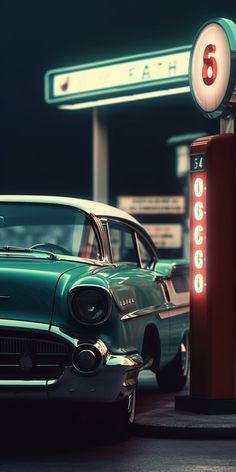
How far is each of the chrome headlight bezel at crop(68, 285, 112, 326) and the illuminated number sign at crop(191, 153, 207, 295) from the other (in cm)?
152

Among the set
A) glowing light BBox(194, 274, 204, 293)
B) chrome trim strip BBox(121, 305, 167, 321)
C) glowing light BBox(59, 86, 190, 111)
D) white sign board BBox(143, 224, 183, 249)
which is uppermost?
glowing light BBox(59, 86, 190, 111)

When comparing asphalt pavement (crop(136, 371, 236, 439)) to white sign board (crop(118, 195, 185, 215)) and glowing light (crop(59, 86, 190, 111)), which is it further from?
white sign board (crop(118, 195, 185, 215))

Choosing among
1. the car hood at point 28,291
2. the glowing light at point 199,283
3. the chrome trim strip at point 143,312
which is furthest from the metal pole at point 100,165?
the car hood at point 28,291

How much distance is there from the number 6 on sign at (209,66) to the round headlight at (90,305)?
231cm

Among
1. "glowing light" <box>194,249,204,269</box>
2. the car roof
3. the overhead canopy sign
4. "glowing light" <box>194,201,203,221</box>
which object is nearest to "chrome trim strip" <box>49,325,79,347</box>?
the car roof

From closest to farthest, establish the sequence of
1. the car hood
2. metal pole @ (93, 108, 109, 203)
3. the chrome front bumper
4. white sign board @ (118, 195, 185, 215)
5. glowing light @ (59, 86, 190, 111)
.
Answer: the chrome front bumper, the car hood, glowing light @ (59, 86, 190, 111), metal pole @ (93, 108, 109, 203), white sign board @ (118, 195, 185, 215)

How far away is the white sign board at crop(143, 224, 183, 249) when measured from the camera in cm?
3025

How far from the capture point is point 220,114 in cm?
887

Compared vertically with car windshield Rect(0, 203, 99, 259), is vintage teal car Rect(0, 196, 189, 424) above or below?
below

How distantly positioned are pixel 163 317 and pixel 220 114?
1.66m

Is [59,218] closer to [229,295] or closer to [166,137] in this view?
[229,295]

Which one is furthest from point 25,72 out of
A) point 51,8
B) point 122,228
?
point 122,228

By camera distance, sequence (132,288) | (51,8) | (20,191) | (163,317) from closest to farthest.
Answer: (132,288), (163,317), (51,8), (20,191)

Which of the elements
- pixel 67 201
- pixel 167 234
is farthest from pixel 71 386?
pixel 167 234
